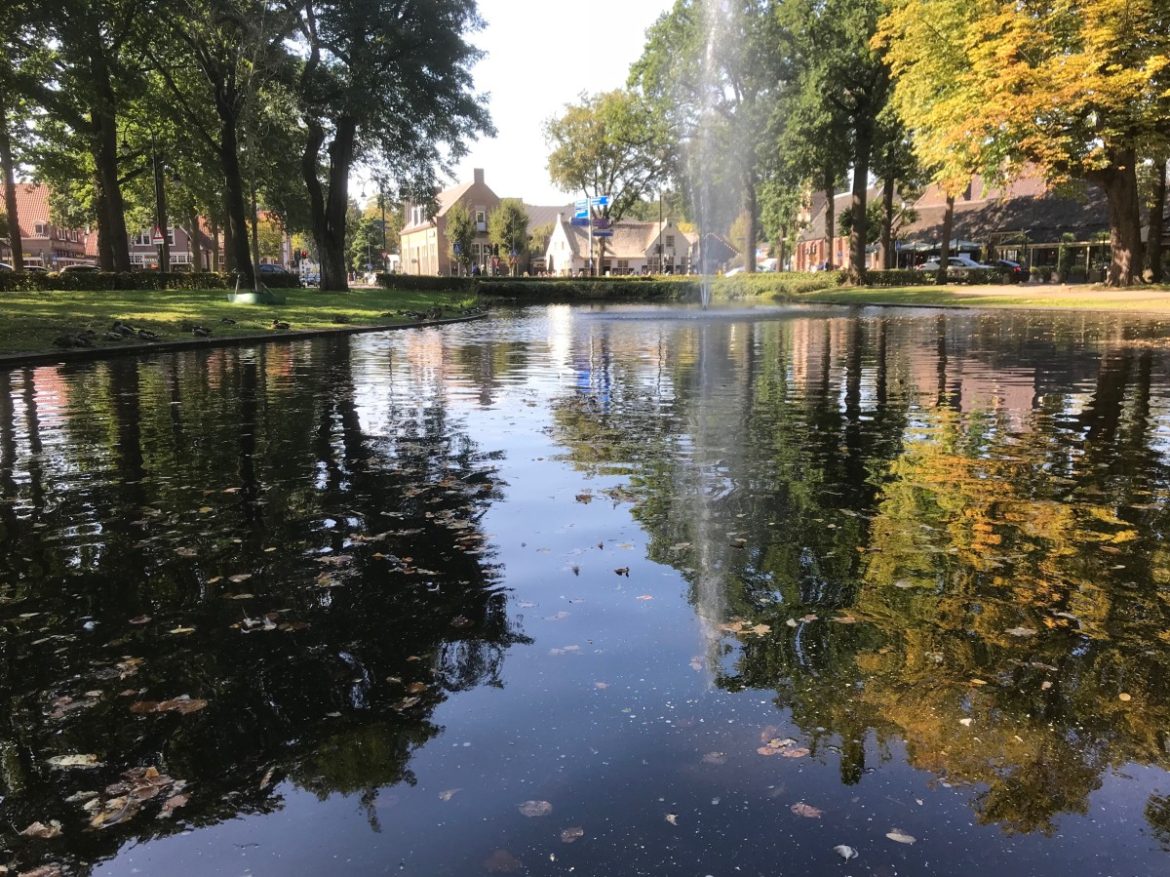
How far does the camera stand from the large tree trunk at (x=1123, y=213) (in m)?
35.6

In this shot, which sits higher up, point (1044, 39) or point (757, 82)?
point (757, 82)

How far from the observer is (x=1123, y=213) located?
1420 inches

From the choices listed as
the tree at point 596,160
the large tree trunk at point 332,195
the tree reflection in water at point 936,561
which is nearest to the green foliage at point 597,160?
the tree at point 596,160

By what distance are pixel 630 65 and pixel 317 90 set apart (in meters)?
27.0

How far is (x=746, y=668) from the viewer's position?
12.3ft

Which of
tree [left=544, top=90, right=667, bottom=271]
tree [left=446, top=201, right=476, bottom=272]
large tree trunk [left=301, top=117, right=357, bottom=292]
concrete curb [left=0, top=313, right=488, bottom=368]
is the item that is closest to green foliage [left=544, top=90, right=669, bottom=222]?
tree [left=544, top=90, right=667, bottom=271]

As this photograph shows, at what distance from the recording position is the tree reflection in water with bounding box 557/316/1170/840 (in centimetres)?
320

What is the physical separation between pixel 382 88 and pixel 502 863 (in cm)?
3805

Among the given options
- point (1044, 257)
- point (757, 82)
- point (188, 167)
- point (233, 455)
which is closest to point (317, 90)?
point (188, 167)

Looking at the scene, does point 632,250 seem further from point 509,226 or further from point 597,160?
point 597,160

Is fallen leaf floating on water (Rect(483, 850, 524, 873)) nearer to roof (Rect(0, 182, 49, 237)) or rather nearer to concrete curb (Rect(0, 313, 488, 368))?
concrete curb (Rect(0, 313, 488, 368))

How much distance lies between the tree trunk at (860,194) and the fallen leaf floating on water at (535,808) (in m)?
50.2

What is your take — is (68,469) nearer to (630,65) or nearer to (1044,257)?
(630,65)

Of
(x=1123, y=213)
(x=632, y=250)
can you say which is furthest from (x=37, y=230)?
(x=1123, y=213)
